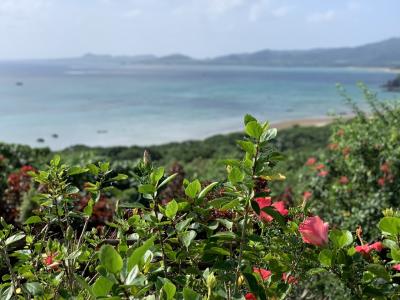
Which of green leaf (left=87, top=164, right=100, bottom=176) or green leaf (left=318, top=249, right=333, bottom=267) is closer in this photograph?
green leaf (left=318, top=249, right=333, bottom=267)

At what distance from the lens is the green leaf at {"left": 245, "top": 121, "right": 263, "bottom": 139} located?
43.2 inches

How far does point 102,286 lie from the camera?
85cm

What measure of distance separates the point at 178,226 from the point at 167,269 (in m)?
0.16

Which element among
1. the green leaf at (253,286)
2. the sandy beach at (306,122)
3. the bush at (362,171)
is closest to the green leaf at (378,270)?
the green leaf at (253,286)

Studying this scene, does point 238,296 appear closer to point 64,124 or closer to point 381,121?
point 381,121

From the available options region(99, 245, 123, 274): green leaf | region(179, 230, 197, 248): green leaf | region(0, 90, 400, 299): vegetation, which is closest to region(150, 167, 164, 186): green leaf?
region(0, 90, 400, 299): vegetation

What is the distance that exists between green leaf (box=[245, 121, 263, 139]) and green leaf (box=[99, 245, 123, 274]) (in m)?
0.42

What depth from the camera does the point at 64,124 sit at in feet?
117

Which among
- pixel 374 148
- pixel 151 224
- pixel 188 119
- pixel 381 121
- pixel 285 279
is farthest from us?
pixel 188 119

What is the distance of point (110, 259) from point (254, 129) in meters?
0.44

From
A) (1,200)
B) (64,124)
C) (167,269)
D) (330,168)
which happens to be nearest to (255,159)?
(167,269)

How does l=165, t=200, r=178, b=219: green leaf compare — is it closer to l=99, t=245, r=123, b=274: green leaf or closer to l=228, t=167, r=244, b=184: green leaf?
l=228, t=167, r=244, b=184: green leaf

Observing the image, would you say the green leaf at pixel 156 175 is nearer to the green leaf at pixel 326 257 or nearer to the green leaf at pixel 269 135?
the green leaf at pixel 269 135

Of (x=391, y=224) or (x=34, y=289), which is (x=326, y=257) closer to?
(x=391, y=224)
